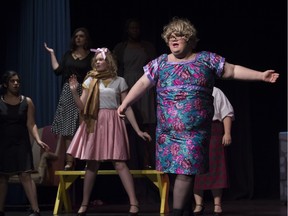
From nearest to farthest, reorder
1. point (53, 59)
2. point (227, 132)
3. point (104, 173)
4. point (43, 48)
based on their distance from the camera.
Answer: point (227, 132) → point (104, 173) → point (53, 59) → point (43, 48)

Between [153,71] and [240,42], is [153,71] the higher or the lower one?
the lower one

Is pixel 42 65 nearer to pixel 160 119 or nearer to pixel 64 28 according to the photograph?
pixel 64 28

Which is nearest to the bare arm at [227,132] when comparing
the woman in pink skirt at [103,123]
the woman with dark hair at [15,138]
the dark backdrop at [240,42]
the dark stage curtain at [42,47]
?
the woman in pink skirt at [103,123]

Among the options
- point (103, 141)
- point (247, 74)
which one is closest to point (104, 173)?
point (103, 141)

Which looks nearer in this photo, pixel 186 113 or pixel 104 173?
pixel 186 113

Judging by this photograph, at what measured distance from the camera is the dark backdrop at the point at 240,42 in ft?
30.5

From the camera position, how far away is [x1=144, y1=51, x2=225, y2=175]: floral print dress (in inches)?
201

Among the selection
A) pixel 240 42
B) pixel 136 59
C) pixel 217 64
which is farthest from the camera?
pixel 240 42

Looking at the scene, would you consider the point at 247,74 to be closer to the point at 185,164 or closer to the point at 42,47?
the point at 185,164

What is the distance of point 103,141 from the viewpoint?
6953 millimetres

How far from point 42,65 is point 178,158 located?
3.66 meters

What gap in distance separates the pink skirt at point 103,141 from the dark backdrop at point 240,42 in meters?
2.38

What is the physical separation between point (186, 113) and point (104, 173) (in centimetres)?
245

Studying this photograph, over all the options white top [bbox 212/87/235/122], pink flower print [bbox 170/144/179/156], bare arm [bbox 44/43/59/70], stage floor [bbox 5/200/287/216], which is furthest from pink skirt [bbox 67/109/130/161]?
pink flower print [bbox 170/144/179/156]
